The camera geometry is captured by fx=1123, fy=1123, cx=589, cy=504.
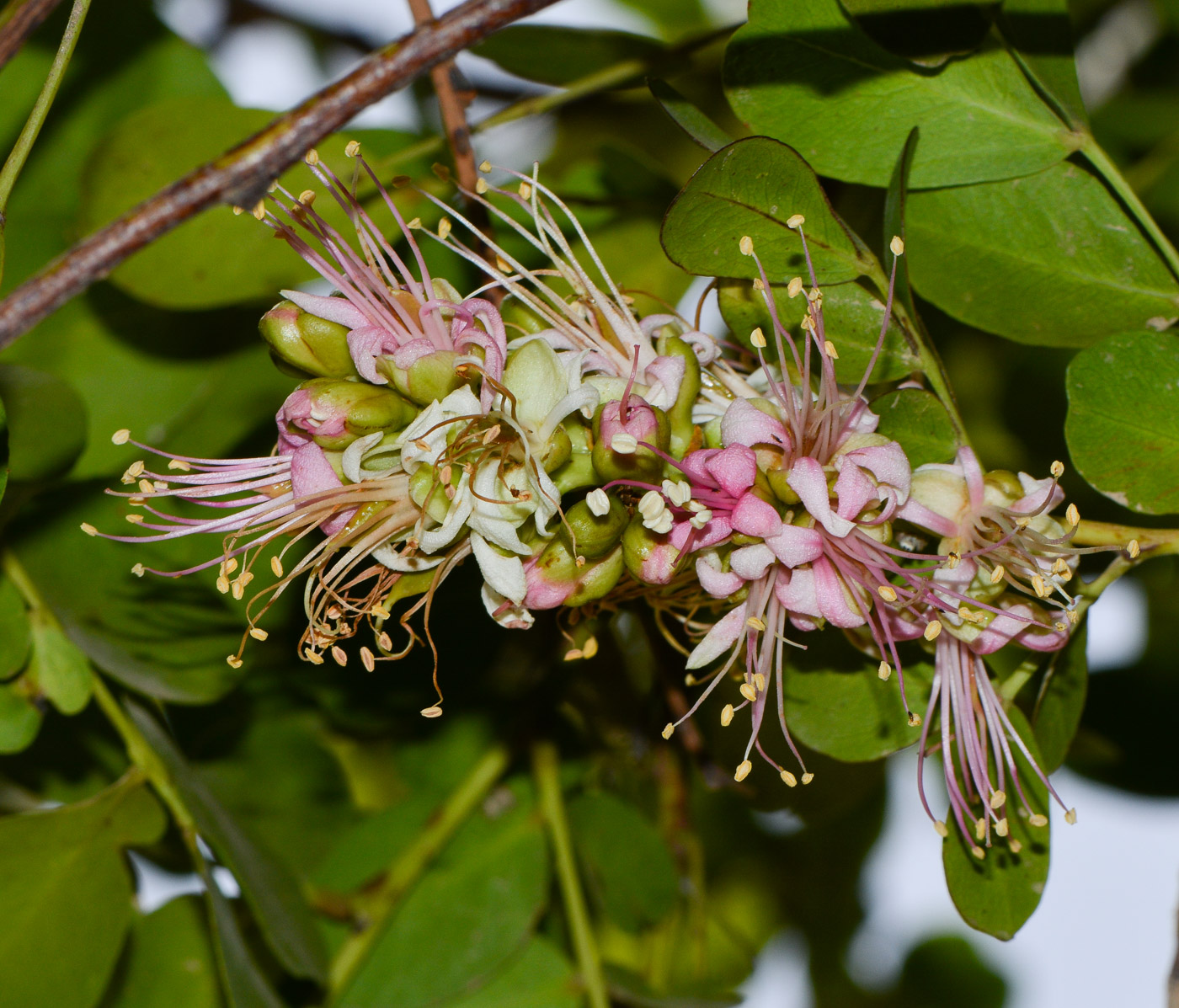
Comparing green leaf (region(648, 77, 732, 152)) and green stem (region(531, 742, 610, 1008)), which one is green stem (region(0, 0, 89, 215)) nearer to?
green leaf (region(648, 77, 732, 152))

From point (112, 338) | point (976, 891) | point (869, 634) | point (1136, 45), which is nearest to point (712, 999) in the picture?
point (976, 891)

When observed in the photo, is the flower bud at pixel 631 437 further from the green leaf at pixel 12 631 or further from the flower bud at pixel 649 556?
the green leaf at pixel 12 631

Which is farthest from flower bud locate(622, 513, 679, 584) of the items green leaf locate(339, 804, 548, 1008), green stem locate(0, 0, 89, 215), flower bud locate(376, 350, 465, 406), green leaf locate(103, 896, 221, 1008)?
green leaf locate(103, 896, 221, 1008)

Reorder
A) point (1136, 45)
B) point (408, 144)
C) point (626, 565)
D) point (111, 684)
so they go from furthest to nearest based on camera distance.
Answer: point (1136, 45) < point (408, 144) < point (111, 684) < point (626, 565)

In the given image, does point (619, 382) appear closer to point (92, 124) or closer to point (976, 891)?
point (976, 891)

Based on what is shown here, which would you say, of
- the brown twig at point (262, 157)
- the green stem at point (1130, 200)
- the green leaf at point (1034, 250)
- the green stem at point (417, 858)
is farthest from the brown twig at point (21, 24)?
the green stem at point (417, 858)

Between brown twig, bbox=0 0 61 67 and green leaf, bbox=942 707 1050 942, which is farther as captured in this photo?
green leaf, bbox=942 707 1050 942
